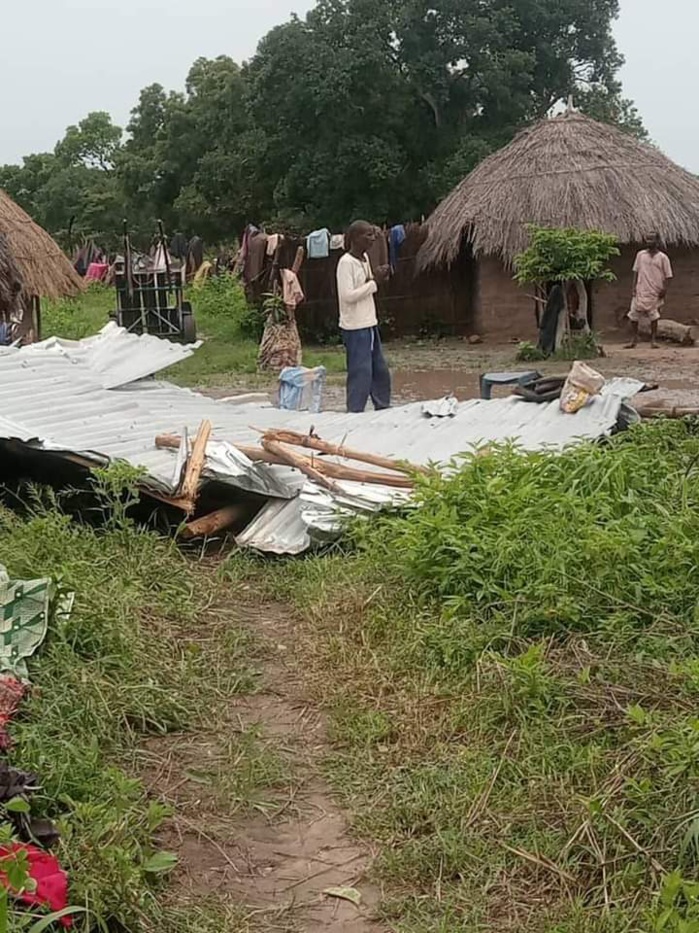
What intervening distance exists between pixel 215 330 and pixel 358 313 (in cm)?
963

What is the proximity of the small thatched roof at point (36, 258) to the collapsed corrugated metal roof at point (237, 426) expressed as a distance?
5408 millimetres

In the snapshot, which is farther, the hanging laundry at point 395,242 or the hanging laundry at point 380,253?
the hanging laundry at point 395,242

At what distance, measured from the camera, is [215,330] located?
17.9 metres

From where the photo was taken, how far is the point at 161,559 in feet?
16.0

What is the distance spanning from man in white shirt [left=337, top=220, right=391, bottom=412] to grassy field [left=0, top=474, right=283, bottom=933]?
3625 mm

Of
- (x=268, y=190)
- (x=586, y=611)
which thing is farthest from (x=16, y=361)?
(x=268, y=190)

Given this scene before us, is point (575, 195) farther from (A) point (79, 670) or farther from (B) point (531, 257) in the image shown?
(A) point (79, 670)

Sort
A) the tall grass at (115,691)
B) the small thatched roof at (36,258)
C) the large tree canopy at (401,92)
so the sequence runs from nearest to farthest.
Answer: the tall grass at (115,691) < the small thatched roof at (36,258) < the large tree canopy at (401,92)

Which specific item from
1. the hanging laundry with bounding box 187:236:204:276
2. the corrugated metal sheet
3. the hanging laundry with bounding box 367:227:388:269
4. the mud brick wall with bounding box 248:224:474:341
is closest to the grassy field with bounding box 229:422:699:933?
the corrugated metal sheet

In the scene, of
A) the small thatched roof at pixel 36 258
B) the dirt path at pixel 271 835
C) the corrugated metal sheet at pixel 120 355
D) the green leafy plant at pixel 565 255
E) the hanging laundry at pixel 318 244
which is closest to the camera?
the dirt path at pixel 271 835

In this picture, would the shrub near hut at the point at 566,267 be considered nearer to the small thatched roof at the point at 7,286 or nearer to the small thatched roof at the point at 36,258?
the small thatched roof at the point at 36,258

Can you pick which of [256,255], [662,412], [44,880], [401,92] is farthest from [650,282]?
[44,880]

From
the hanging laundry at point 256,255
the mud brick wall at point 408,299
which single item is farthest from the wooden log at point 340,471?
the mud brick wall at point 408,299

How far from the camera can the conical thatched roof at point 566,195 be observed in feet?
50.5
